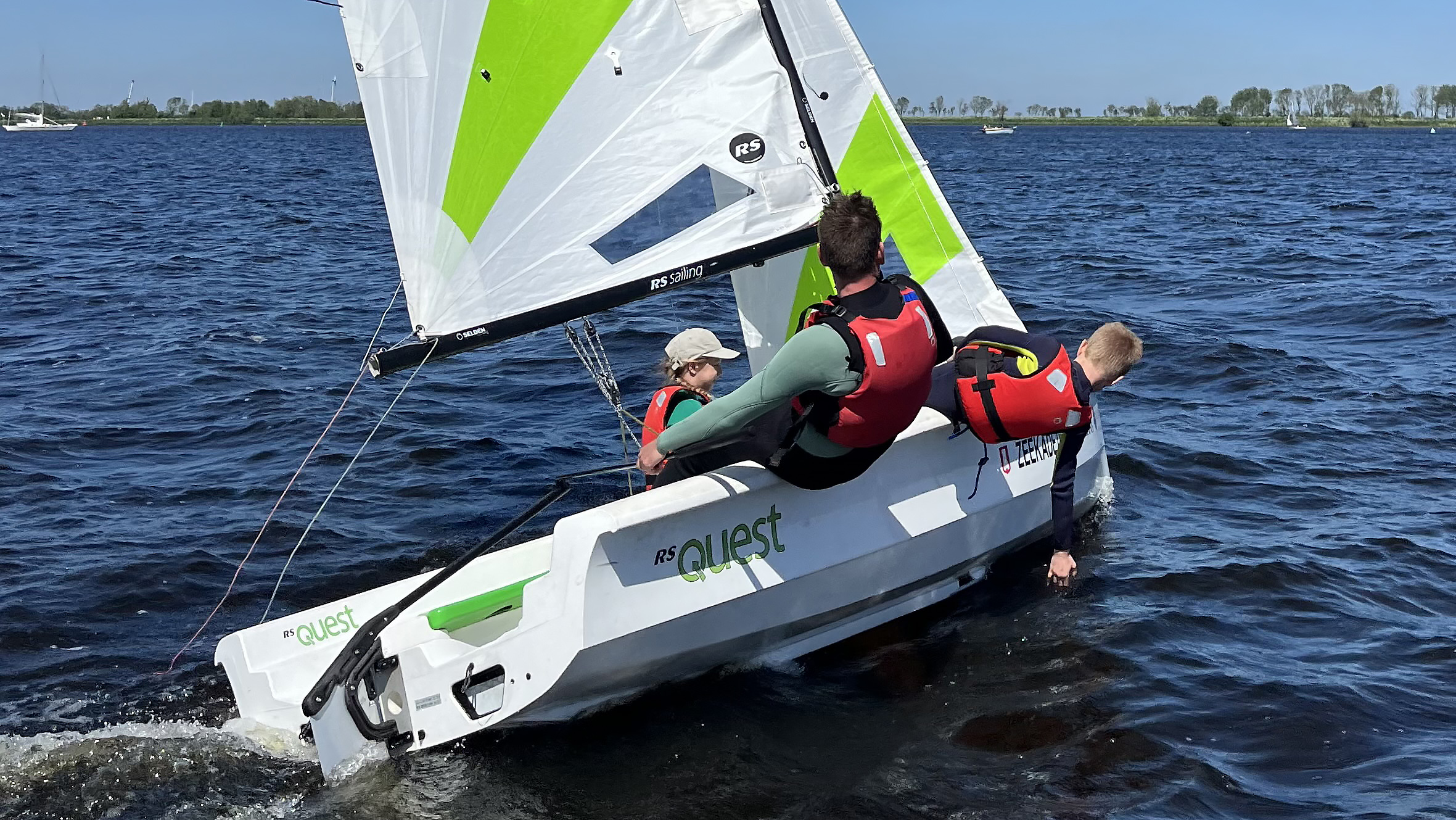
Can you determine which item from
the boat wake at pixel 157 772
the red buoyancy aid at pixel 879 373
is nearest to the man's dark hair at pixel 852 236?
the red buoyancy aid at pixel 879 373

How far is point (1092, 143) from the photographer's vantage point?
69.2 meters

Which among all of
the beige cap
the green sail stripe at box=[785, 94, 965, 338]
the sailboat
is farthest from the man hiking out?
the sailboat

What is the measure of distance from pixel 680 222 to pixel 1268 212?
1848cm

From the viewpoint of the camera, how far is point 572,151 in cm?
410

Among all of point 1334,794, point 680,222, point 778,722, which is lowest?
point 1334,794

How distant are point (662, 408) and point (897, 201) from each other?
5.21 ft

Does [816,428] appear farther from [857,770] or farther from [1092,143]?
[1092,143]

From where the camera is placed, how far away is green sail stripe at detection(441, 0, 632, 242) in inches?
156

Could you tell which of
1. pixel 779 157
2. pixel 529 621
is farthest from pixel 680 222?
pixel 529 621

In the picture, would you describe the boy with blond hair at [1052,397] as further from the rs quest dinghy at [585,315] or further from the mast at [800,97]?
the mast at [800,97]

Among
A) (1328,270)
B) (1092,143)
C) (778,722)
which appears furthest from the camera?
(1092,143)

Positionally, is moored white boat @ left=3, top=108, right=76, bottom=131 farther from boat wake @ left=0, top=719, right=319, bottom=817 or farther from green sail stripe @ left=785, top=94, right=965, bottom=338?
boat wake @ left=0, top=719, right=319, bottom=817

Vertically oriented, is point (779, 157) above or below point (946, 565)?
above

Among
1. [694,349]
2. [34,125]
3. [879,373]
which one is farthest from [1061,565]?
[34,125]
